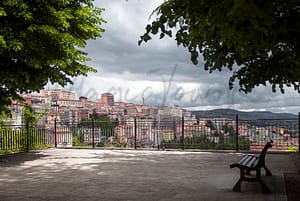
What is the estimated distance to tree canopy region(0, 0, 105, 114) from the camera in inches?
390

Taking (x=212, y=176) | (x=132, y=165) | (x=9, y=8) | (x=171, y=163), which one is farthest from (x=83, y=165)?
(x=9, y=8)

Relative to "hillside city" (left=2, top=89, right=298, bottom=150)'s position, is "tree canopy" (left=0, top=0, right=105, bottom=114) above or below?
above

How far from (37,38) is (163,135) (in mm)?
8310

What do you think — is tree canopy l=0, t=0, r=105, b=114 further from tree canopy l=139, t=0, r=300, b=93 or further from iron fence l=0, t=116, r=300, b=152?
tree canopy l=139, t=0, r=300, b=93

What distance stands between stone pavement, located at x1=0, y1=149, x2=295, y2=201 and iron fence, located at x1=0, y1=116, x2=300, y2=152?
8.46 ft

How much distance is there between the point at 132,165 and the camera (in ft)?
36.3

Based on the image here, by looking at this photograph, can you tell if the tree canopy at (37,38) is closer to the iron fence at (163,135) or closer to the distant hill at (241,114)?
the iron fence at (163,135)

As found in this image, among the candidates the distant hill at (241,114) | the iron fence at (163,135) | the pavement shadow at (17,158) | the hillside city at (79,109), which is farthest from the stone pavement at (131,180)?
the hillside city at (79,109)

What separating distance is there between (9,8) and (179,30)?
6979mm

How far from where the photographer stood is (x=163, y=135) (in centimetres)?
1664

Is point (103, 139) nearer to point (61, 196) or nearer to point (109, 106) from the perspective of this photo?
point (109, 106)

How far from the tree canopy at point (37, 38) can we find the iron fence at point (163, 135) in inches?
176

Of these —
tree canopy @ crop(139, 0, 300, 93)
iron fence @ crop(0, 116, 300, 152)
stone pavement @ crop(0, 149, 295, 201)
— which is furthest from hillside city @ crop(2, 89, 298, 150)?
tree canopy @ crop(139, 0, 300, 93)

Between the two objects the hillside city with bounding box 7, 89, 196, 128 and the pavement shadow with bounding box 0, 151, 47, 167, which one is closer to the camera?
the pavement shadow with bounding box 0, 151, 47, 167
